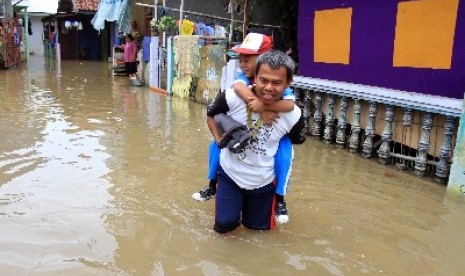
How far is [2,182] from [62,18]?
93.2ft

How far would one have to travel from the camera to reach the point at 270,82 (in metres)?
3.07

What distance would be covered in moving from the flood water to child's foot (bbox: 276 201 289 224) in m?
→ 0.16

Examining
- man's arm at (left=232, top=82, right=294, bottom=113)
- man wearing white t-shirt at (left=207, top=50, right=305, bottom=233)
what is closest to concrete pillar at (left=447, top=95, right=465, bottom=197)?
man wearing white t-shirt at (left=207, top=50, right=305, bottom=233)

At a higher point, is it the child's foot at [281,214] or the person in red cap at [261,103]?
the person in red cap at [261,103]

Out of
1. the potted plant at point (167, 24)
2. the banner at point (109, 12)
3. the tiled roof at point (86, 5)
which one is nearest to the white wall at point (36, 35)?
the tiled roof at point (86, 5)

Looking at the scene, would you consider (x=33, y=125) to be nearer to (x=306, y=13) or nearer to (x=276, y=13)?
(x=306, y=13)

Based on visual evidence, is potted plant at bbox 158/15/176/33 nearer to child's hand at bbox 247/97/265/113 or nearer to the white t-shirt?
the white t-shirt

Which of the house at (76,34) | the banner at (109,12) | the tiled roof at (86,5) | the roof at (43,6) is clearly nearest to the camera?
the banner at (109,12)

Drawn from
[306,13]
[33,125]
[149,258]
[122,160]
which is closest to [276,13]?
[306,13]

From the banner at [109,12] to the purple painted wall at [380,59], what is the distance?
1265 centimetres

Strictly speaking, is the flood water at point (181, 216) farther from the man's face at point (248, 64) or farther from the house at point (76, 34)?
the house at point (76, 34)

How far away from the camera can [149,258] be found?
316 centimetres

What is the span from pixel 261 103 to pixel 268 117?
137mm

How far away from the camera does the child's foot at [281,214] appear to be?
11.4 ft
